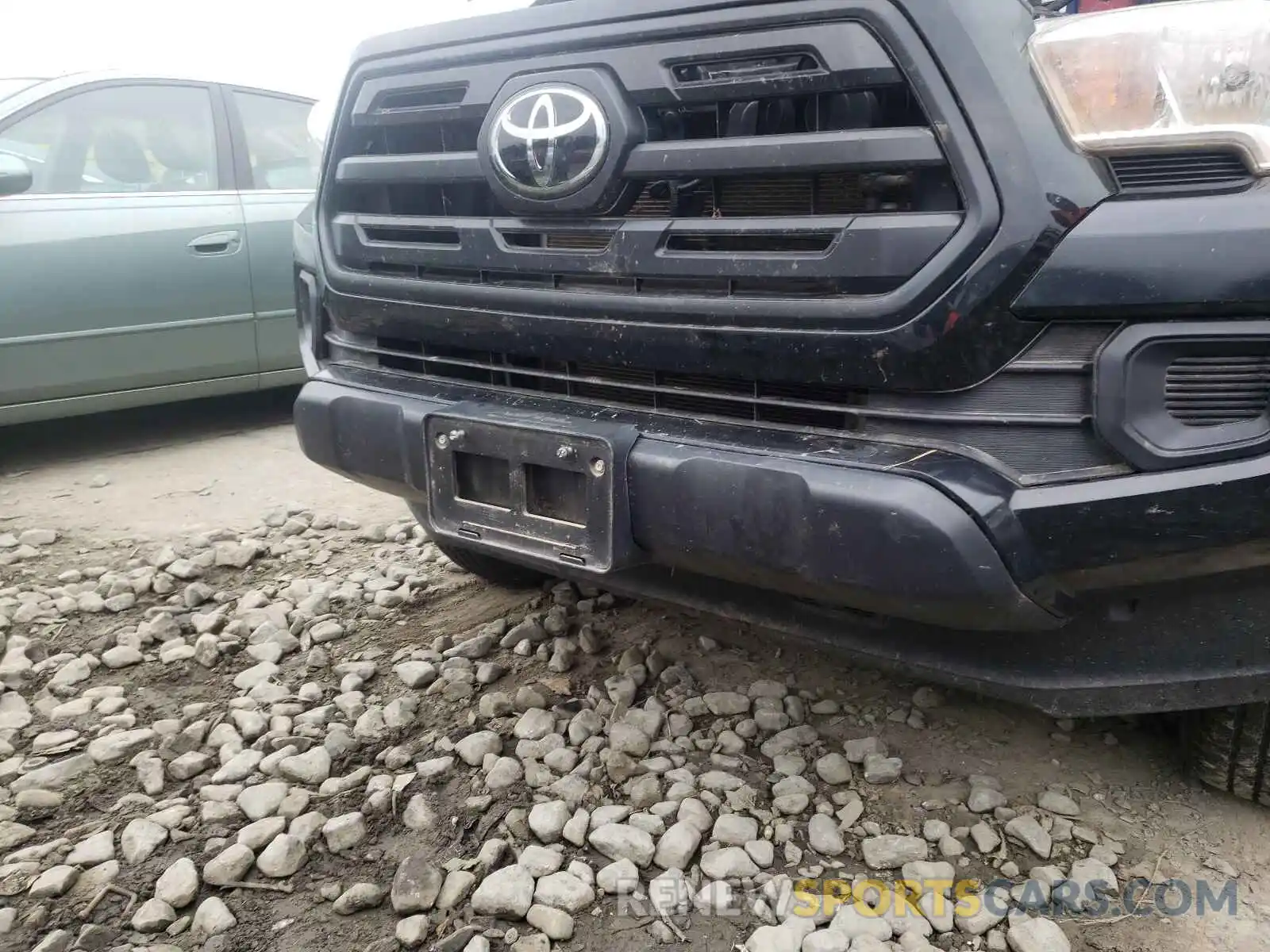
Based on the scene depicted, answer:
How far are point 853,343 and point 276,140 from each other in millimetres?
4063

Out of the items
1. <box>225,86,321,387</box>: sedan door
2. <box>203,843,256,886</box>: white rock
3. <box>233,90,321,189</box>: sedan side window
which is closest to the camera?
<box>203,843,256,886</box>: white rock

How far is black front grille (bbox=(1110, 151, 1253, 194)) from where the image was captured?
132cm

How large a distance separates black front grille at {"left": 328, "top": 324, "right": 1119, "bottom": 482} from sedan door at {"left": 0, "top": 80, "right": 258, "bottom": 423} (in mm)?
2747

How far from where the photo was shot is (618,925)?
1609 mm

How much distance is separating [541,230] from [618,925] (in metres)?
1.24

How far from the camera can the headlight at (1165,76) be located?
51.5 inches

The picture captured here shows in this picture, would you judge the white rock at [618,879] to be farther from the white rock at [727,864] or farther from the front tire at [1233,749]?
the front tire at [1233,749]

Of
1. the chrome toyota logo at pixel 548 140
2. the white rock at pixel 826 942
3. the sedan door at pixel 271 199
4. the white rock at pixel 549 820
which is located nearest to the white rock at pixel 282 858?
the white rock at pixel 549 820

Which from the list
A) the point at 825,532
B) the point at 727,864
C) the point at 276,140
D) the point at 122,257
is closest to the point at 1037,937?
the point at 727,864

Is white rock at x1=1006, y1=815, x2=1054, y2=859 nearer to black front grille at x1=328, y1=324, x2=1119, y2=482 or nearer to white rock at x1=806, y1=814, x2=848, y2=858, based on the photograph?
white rock at x1=806, y1=814, x2=848, y2=858

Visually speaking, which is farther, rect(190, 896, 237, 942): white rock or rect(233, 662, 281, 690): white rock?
rect(233, 662, 281, 690): white rock

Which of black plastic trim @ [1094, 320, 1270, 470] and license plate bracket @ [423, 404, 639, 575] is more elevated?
black plastic trim @ [1094, 320, 1270, 470]

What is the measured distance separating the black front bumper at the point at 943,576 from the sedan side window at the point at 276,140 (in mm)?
3720

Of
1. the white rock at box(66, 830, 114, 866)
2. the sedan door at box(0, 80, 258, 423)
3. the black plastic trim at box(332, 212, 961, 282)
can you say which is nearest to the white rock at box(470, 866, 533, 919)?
the white rock at box(66, 830, 114, 866)
